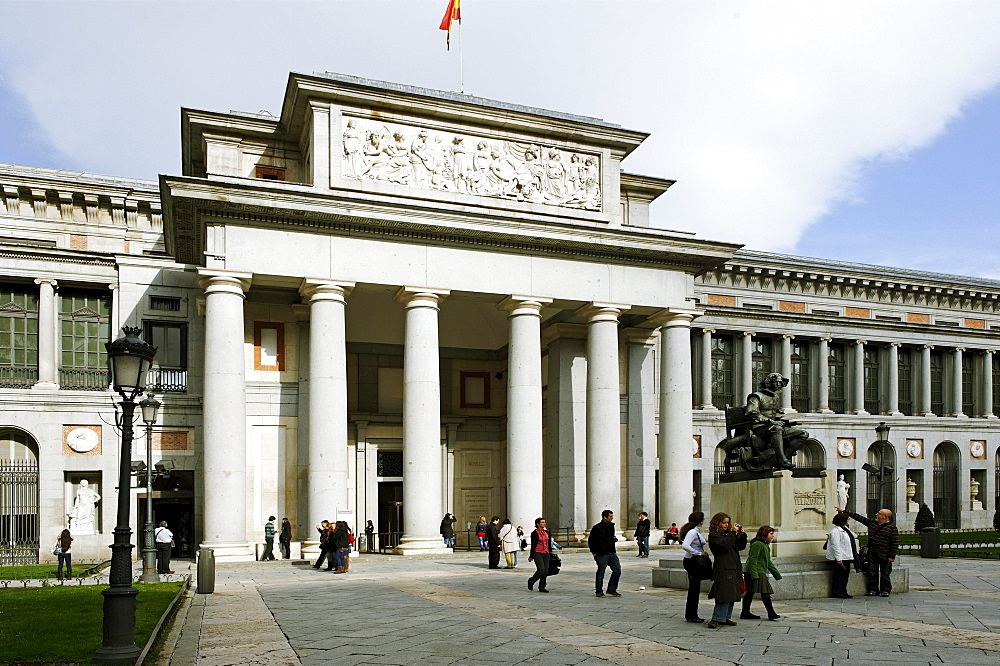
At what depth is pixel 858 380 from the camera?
53.1 metres

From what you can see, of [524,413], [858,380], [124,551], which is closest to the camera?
[124,551]

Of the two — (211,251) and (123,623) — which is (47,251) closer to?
(211,251)

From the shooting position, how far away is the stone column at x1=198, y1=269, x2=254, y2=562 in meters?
29.8

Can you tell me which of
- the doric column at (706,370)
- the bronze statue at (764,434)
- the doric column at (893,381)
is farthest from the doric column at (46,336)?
the doric column at (893,381)

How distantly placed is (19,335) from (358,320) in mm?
12963

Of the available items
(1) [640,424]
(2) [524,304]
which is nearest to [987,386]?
(1) [640,424]

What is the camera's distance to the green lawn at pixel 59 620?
12.6m

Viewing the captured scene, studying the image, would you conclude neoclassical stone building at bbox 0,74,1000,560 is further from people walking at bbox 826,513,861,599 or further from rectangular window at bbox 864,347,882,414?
rectangular window at bbox 864,347,882,414

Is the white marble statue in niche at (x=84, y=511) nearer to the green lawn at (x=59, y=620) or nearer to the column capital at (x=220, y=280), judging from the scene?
the column capital at (x=220, y=280)

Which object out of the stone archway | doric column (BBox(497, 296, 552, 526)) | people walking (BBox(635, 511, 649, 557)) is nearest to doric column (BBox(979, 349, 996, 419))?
people walking (BBox(635, 511, 649, 557))

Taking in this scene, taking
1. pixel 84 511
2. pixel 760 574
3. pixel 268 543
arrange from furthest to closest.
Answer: pixel 84 511 < pixel 268 543 < pixel 760 574

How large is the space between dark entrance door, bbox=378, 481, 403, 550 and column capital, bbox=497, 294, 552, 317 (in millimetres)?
9770

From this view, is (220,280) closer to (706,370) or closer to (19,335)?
(19,335)

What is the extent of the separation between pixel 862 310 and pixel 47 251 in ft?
137
